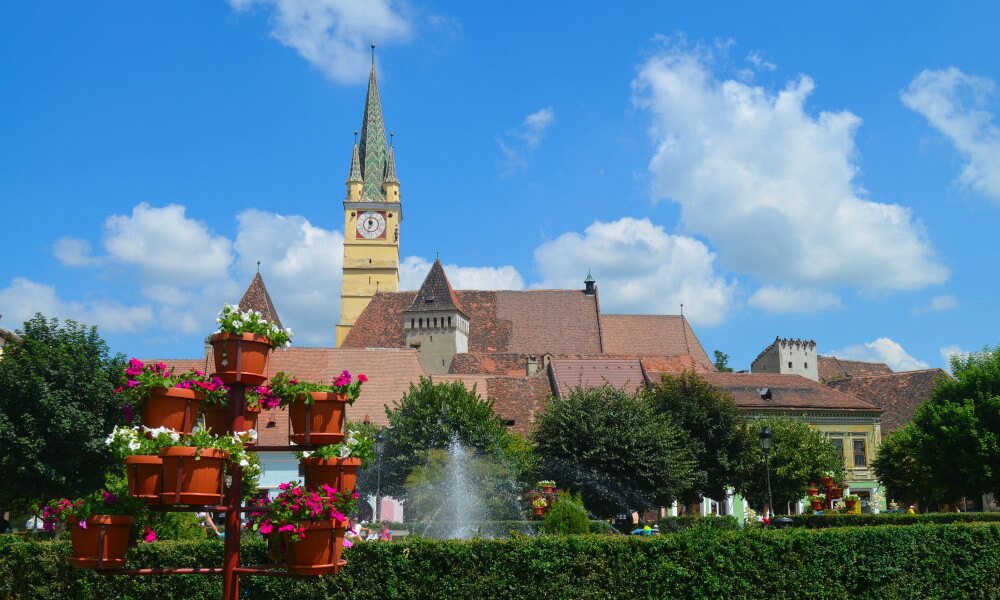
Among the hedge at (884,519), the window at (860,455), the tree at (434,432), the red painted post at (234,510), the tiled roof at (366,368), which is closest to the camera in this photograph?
the red painted post at (234,510)

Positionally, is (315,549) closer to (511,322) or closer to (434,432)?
(434,432)

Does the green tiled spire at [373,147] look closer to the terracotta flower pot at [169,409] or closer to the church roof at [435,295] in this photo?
the church roof at [435,295]

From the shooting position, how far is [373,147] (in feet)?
347

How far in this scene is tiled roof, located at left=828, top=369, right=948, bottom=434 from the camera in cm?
6712

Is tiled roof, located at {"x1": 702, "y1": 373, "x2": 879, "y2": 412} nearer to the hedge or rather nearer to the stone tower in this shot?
the stone tower

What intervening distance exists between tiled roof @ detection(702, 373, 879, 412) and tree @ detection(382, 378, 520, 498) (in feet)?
69.4

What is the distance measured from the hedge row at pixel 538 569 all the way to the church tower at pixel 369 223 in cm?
8107

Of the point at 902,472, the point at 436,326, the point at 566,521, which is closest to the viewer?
the point at 566,521

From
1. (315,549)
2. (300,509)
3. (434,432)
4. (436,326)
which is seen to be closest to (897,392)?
(436,326)

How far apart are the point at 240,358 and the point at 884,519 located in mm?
20447

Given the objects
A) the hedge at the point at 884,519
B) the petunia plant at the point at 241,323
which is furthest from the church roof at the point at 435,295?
the petunia plant at the point at 241,323

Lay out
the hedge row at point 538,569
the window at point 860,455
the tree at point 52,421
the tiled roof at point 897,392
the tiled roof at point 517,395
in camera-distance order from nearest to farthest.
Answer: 1. the hedge row at point 538,569
2. the tree at point 52,421
3. the tiled roof at point 517,395
4. the window at point 860,455
5. the tiled roof at point 897,392

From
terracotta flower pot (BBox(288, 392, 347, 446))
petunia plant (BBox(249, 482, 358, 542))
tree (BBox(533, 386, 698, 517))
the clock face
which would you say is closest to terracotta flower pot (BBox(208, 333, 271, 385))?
terracotta flower pot (BBox(288, 392, 347, 446))

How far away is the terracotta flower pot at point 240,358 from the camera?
9.68 m
